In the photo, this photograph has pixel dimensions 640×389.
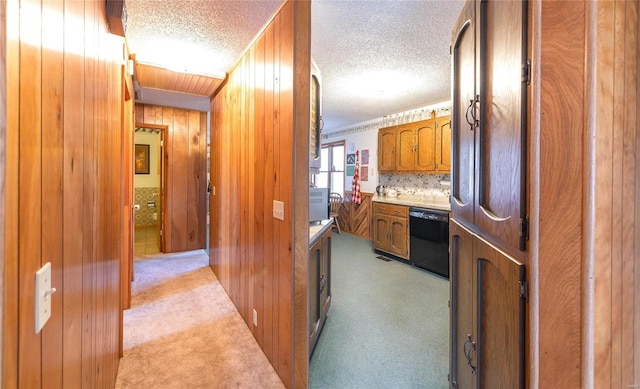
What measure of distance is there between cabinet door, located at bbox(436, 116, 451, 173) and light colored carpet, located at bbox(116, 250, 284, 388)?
334 cm

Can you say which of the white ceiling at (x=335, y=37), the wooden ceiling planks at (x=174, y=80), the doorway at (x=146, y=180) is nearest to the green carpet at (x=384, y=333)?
the white ceiling at (x=335, y=37)

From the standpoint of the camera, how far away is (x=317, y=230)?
2.15 metres

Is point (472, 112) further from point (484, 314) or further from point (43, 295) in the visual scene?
point (43, 295)

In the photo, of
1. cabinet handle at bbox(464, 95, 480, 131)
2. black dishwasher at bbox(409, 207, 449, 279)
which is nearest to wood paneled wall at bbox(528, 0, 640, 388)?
cabinet handle at bbox(464, 95, 480, 131)

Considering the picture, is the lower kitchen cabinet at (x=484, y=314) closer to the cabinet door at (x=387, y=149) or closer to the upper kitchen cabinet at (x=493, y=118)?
the upper kitchen cabinet at (x=493, y=118)

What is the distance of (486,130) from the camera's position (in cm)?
103

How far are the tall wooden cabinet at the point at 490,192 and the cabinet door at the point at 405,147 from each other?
10.2 feet

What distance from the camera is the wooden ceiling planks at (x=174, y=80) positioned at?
265cm

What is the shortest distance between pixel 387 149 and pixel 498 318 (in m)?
4.23

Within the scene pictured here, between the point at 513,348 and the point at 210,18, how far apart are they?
2.52 meters

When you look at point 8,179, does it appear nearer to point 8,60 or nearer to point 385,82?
point 8,60

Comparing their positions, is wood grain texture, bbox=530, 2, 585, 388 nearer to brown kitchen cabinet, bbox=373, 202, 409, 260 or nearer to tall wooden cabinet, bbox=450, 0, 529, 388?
tall wooden cabinet, bbox=450, 0, 529, 388

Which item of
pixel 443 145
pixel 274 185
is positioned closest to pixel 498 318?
pixel 274 185

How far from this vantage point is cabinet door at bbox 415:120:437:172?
4.14 meters
